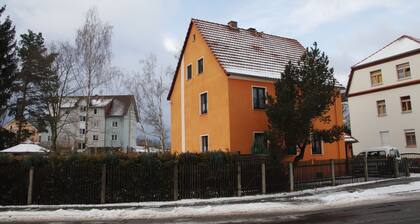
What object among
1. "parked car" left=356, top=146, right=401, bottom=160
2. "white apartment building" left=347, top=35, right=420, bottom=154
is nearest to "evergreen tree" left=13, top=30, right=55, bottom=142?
"parked car" left=356, top=146, right=401, bottom=160

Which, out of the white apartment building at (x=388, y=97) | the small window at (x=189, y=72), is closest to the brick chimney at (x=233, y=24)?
the small window at (x=189, y=72)

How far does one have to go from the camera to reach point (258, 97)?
23.5 metres

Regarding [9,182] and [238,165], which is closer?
[9,182]

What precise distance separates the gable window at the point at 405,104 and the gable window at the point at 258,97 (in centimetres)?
1674

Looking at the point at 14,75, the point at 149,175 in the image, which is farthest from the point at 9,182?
the point at 14,75

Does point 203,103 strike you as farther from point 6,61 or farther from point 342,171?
point 6,61

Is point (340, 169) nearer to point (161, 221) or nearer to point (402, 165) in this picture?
point (402, 165)

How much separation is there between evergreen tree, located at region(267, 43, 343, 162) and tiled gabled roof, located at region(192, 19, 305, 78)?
13.3 feet

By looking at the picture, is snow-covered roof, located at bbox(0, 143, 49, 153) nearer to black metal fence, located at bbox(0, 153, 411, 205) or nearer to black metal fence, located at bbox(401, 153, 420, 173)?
black metal fence, located at bbox(0, 153, 411, 205)

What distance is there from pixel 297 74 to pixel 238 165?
20.2ft

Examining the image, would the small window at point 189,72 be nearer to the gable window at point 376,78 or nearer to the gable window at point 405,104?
the gable window at point 376,78

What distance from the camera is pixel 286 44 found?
2967cm

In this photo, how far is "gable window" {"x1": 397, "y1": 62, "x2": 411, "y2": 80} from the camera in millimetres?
32594

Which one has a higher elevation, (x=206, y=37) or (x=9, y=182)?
(x=206, y=37)
